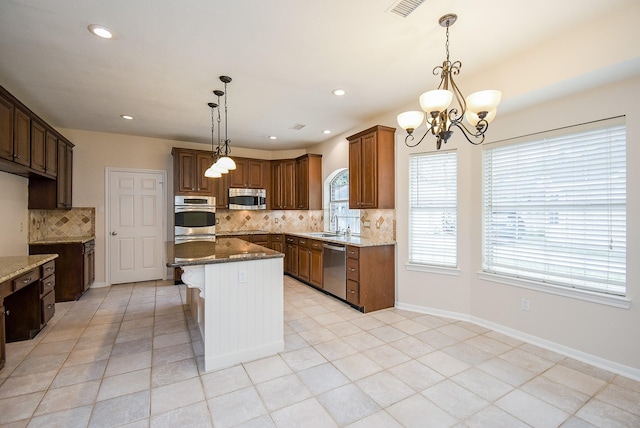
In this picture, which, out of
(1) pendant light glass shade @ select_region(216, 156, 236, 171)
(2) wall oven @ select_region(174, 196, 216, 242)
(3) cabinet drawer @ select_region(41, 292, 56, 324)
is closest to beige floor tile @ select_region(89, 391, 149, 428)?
(3) cabinet drawer @ select_region(41, 292, 56, 324)

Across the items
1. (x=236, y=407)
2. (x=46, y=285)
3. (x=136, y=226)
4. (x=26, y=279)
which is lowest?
(x=236, y=407)

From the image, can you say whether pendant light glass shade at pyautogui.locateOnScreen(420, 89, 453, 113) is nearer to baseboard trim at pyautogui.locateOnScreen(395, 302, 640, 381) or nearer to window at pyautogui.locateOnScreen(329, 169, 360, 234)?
baseboard trim at pyautogui.locateOnScreen(395, 302, 640, 381)

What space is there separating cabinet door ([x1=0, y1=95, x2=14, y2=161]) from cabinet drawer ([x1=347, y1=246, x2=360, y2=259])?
3750mm

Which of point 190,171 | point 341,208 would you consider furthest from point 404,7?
point 190,171

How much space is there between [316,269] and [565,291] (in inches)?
124

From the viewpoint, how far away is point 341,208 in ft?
18.8

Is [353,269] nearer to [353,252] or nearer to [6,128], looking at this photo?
[353,252]

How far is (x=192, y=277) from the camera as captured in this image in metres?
2.46

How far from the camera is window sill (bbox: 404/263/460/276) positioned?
3.61 metres

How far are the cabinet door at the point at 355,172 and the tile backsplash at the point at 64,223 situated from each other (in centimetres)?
443

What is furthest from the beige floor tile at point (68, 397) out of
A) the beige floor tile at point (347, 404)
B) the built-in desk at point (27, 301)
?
the beige floor tile at point (347, 404)

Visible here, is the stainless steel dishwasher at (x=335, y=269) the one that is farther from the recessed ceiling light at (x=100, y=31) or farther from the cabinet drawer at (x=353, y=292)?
the recessed ceiling light at (x=100, y=31)

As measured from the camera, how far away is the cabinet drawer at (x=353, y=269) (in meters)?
3.86

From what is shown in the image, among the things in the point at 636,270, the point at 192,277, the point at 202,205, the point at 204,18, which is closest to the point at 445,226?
the point at 636,270
